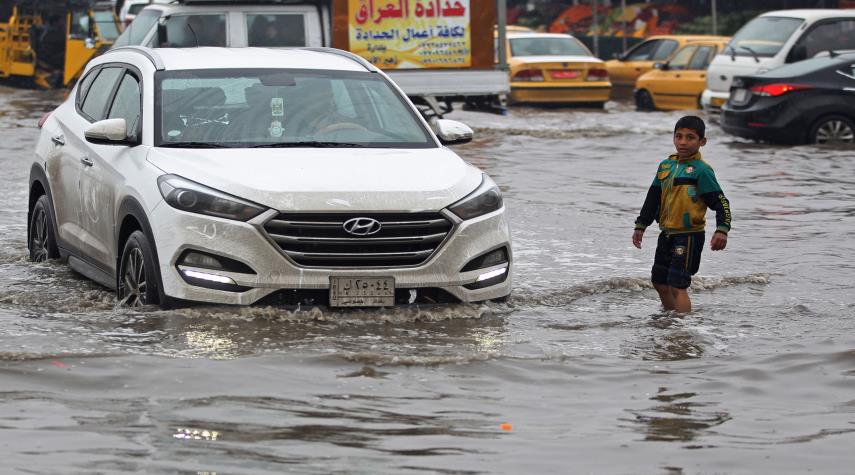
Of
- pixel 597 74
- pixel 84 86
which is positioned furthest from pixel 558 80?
pixel 84 86

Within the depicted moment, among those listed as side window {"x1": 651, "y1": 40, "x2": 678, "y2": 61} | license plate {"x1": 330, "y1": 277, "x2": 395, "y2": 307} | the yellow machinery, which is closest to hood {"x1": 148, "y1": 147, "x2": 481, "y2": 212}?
license plate {"x1": 330, "y1": 277, "x2": 395, "y2": 307}

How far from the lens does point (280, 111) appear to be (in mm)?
9430

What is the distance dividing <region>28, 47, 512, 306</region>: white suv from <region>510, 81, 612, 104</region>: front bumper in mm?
16590

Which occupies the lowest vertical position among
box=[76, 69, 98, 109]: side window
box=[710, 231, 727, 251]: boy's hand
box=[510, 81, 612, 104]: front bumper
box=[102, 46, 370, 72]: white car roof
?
box=[510, 81, 612, 104]: front bumper

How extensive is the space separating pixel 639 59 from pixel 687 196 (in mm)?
21184

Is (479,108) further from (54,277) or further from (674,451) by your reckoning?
(674,451)

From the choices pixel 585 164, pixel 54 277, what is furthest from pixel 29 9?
pixel 54 277

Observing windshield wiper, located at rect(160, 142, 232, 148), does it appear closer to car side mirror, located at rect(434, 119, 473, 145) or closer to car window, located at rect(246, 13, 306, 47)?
car side mirror, located at rect(434, 119, 473, 145)

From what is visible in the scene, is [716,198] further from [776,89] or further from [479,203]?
[776,89]

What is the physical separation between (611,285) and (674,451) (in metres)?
4.31

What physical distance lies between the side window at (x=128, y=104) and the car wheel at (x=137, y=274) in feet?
2.66

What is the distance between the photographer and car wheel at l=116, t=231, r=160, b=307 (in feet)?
27.7

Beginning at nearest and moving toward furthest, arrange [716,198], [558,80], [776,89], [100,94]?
[716,198] → [100,94] → [776,89] → [558,80]

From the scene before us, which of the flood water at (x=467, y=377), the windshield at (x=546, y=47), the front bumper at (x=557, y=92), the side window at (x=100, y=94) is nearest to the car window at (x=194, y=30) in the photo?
the flood water at (x=467, y=377)
